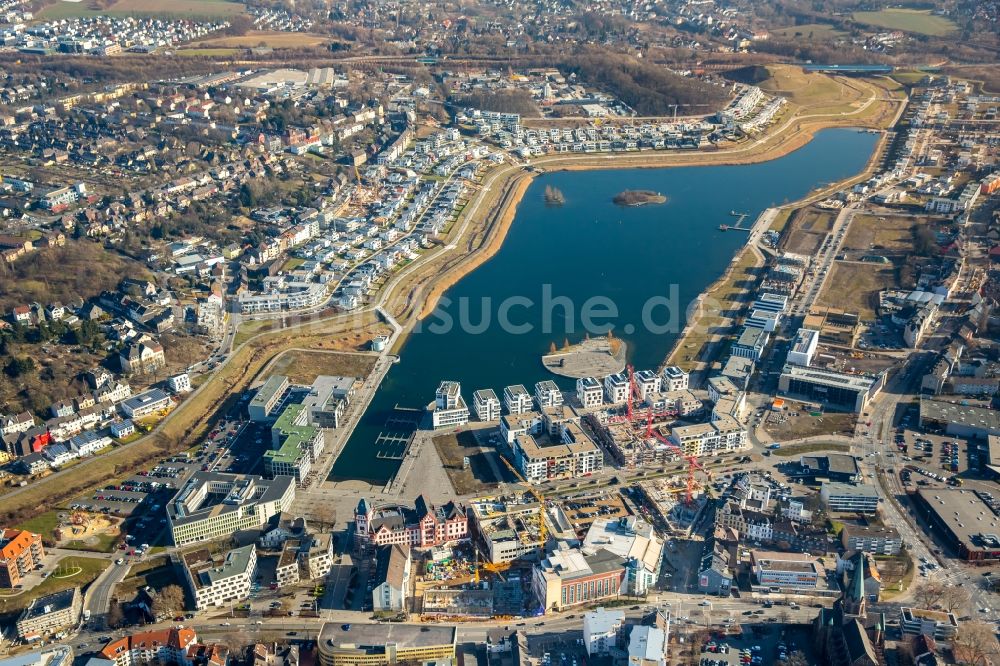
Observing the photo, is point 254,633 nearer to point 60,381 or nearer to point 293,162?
point 60,381

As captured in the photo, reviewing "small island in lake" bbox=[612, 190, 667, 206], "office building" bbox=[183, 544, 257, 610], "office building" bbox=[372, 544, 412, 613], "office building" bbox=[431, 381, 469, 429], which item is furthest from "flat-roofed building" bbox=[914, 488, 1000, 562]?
"small island in lake" bbox=[612, 190, 667, 206]

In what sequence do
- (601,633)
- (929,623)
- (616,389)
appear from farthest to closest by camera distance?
(616,389) < (929,623) < (601,633)

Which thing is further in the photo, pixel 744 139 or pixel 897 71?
pixel 897 71

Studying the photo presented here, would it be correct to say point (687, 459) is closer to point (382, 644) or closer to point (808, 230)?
point (382, 644)

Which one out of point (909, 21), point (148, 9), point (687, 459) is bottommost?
point (687, 459)

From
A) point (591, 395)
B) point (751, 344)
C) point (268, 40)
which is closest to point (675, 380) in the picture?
point (591, 395)

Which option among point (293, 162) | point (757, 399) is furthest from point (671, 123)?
point (757, 399)
